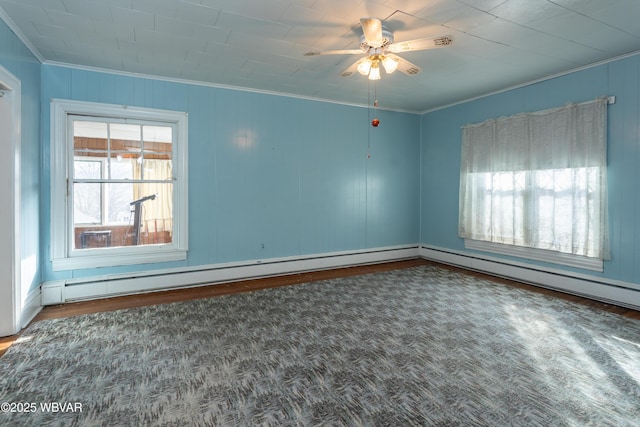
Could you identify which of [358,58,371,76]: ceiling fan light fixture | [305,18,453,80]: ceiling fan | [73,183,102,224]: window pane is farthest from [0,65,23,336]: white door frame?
[358,58,371,76]: ceiling fan light fixture

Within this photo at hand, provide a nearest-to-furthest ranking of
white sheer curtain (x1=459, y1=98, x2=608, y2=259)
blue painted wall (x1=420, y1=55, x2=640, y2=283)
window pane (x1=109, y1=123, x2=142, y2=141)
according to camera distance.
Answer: blue painted wall (x1=420, y1=55, x2=640, y2=283)
white sheer curtain (x1=459, y1=98, x2=608, y2=259)
window pane (x1=109, y1=123, x2=142, y2=141)

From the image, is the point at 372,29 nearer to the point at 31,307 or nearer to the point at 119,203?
the point at 119,203

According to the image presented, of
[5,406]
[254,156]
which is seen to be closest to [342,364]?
[5,406]

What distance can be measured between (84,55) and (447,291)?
4.94 metres

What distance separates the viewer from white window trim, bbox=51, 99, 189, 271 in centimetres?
367

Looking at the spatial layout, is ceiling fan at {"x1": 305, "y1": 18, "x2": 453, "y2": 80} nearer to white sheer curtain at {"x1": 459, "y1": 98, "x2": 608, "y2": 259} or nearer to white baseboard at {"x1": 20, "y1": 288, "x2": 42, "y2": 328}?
white sheer curtain at {"x1": 459, "y1": 98, "x2": 608, "y2": 259}

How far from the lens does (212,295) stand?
3.98 meters

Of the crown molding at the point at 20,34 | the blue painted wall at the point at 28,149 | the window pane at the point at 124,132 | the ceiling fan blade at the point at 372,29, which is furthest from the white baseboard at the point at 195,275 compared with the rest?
the ceiling fan blade at the point at 372,29

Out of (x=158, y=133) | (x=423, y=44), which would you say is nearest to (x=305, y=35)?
(x=423, y=44)

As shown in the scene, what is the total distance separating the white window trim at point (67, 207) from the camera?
367 centimetres

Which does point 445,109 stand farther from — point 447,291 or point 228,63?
point 228,63

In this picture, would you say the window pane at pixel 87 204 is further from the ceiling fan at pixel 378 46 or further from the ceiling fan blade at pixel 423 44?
the ceiling fan blade at pixel 423 44

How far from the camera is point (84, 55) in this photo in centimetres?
350

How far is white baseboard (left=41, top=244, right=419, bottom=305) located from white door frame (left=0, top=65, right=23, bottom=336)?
32.2 inches
